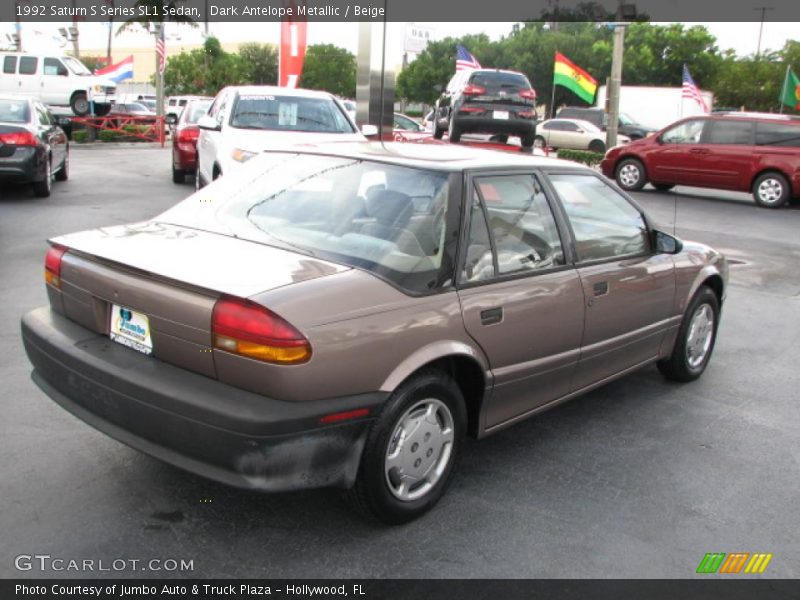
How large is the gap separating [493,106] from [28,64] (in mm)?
15289

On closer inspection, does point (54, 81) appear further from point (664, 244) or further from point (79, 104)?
point (664, 244)

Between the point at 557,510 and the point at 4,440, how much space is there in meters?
2.71

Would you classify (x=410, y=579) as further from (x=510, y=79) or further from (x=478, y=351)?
(x=510, y=79)

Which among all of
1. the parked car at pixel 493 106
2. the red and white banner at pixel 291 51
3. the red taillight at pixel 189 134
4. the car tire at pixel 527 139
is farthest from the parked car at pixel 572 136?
the red taillight at pixel 189 134

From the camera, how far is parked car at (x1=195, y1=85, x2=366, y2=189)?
390 inches

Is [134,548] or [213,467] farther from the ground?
[213,467]

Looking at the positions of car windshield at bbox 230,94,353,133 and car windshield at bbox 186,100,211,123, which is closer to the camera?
car windshield at bbox 230,94,353,133

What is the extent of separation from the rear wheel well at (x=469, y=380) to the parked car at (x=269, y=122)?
21.7ft

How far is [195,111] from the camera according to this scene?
52.5 feet

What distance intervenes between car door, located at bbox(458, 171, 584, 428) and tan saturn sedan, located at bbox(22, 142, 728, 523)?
0.04 feet

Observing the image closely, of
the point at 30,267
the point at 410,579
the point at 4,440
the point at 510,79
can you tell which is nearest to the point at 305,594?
the point at 410,579

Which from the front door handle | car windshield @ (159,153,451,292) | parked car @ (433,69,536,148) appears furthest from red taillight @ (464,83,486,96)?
the front door handle

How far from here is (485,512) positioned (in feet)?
11.7

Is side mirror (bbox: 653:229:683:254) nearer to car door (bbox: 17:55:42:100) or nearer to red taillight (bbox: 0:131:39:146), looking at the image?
red taillight (bbox: 0:131:39:146)
